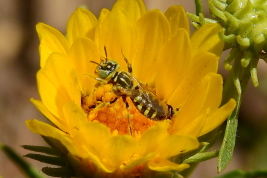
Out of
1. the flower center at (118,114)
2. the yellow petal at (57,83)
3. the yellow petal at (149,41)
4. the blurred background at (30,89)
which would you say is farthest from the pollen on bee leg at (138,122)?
Result: the blurred background at (30,89)

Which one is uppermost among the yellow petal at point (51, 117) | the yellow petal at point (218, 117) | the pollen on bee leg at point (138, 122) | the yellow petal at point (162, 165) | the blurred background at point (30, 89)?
the yellow petal at point (51, 117)

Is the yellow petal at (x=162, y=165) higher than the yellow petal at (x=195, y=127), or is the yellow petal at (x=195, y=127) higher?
the yellow petal at (x=195, y=127)

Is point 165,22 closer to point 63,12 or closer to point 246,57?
point 246,57

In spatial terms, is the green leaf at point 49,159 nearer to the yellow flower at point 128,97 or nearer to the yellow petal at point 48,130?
the yellow flower at point 128,97

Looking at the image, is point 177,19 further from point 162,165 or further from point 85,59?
point 162,165

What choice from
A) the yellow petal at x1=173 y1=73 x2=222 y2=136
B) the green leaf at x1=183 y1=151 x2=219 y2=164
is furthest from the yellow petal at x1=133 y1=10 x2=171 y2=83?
the green leaf at x1=183 y1=151 x2=219 y2=164

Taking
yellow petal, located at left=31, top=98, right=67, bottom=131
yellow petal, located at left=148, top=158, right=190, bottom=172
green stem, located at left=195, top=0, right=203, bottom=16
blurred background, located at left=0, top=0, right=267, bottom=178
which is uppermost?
green stem, located at left=195, top=0, right=203, bottom=16

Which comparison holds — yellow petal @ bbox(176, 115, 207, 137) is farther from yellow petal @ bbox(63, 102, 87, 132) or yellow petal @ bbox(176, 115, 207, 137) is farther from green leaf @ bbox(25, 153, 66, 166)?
green leaf @ bbox(25, 153, 66, 166)
